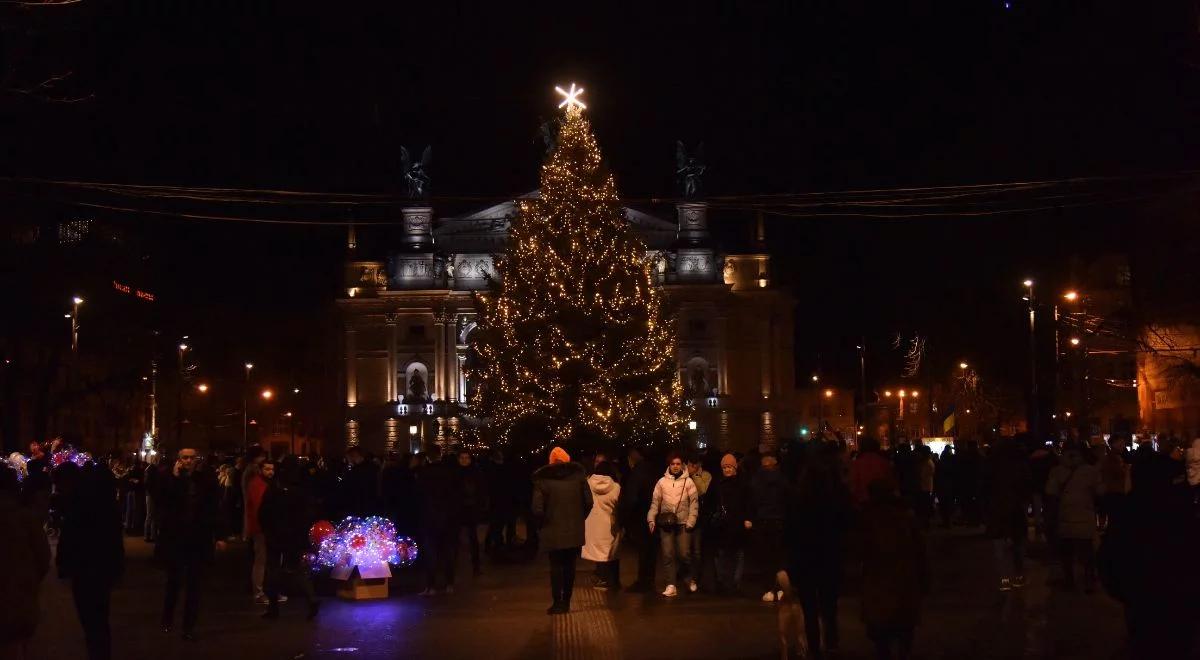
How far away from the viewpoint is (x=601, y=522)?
61.7ft

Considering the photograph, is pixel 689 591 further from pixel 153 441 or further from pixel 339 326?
pixel 339 326

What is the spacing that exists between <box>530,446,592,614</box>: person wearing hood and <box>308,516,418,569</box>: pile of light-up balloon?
2.96 meters

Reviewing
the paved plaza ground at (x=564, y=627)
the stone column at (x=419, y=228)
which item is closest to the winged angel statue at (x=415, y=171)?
the stone column at (x=419, y=228)

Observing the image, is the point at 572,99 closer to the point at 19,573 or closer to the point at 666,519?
the point at 666,519

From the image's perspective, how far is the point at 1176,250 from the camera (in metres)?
38.6

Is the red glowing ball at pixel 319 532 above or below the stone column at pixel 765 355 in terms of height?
below

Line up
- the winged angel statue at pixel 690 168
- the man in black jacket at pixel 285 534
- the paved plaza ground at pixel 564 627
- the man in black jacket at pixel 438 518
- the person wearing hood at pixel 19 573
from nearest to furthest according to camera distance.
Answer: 1. the person wearing hood at pixel 19 573
2. the paved plaza ground at pixel 564 627
3. the man in black jacket at pixel 285 534
4. the man in black jacket at pixel 438 518
5. the winged angel statue at pixel 690 168

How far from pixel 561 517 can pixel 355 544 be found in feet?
A: 11.6

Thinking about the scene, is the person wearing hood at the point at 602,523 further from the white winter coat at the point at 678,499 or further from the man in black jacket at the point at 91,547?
the man in black jacket at the point at 91,547

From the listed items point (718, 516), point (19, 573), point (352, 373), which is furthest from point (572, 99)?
point (352, 373)

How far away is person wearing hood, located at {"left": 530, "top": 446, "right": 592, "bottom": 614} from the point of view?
54.3 feet

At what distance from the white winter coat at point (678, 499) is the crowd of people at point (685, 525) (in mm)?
25

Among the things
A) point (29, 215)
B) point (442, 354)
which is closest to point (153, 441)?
point (29, 215)

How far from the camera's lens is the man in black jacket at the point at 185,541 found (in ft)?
50.5
